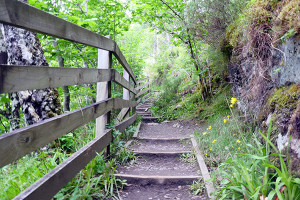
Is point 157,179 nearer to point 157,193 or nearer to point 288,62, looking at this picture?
point 157,193

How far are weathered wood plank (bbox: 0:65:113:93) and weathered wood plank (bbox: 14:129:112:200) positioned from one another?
2.19ft

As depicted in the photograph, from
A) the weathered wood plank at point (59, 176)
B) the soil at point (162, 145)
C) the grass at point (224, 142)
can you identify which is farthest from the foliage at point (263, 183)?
the soil at point (162, 145)

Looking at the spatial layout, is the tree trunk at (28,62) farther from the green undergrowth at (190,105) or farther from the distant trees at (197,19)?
the distant trees at (197,19)

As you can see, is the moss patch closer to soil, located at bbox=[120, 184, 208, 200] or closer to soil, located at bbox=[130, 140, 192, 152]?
soil, located at bbox=[120, 184, 208, 200]

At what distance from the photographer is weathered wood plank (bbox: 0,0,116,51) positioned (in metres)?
1.28

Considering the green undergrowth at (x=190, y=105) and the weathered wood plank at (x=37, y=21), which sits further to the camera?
the green undergrowth at (x=190, y=105)

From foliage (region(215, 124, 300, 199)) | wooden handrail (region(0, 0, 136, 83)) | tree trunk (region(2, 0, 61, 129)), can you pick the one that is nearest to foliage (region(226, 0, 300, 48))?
foliage (region(215, 124, 300, 199))

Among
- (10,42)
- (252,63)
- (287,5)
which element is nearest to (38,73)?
(10,42)

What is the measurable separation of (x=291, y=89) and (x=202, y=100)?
4422mm

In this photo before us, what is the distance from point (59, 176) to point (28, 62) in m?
1.93

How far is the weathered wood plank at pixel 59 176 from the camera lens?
1.50m

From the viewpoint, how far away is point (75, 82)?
2.09 metres

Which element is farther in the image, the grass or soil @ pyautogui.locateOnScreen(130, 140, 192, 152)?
soil @ pyautogui.locateOnScreen(130, 140, 192, 152)

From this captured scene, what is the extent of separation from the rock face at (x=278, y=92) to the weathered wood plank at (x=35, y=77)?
2.00 metres
